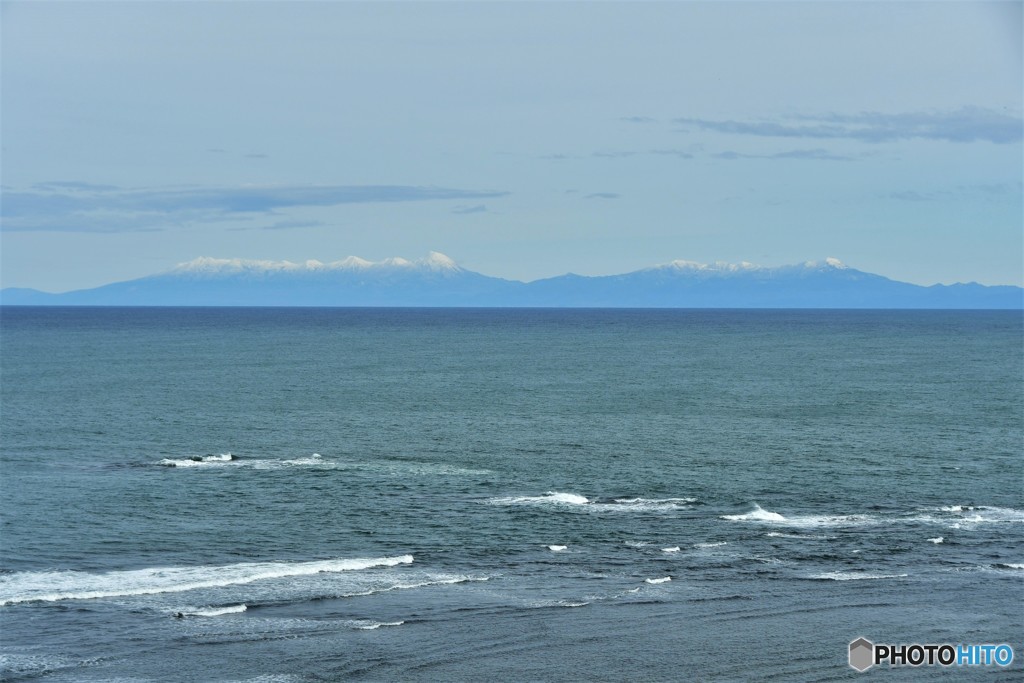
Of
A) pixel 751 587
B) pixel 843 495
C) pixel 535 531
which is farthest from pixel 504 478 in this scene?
→ pixel 751 587

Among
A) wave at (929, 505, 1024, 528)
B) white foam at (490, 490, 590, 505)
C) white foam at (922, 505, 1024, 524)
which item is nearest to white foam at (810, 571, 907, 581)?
wave at (929, 505, 1024, 528)

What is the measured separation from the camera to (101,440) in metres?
93.1

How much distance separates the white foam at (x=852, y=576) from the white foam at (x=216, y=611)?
94.3ft

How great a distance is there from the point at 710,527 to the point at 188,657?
32.8 meters

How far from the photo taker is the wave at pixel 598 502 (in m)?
68.8

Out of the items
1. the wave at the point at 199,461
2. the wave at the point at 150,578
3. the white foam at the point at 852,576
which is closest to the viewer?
the wave at the point at 150,578

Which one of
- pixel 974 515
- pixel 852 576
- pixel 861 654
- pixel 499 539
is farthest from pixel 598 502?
pixel 861 654

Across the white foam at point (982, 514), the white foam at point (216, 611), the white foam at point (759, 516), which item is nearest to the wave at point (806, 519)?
the white foam at point (759, 516)

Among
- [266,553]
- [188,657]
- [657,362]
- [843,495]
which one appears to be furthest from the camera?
[657,362]

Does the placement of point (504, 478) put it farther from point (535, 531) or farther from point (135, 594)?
point (135, 594)

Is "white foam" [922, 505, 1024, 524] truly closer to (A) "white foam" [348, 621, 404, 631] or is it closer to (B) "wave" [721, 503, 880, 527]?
(B) "wave" [721, 503, 880, 527]

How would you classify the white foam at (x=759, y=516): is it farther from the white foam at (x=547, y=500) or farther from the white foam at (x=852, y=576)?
the white foam at (x=852, y=576)

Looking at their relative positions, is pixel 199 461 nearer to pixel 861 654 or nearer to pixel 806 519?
pixel 806 519

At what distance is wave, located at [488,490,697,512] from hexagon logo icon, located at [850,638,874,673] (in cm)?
2317
